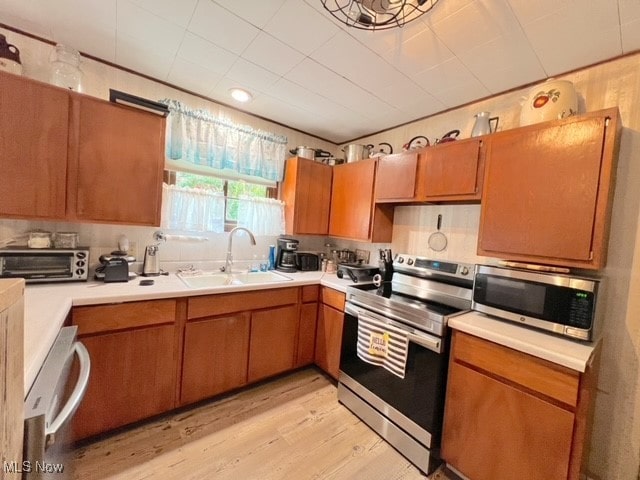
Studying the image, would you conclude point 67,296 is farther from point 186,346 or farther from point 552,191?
point 552,191

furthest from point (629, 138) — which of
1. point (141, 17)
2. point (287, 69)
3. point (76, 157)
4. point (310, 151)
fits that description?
point (76, 157)

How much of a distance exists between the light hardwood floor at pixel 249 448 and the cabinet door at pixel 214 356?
166 mm

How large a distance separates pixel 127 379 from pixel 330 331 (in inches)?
56.8

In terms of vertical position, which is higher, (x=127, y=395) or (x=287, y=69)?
(x=287, y=69)

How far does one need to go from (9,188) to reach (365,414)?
2.57 metres

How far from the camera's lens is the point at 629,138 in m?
1.42

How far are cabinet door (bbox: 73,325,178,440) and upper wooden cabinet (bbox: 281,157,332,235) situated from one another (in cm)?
148

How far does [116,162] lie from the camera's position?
1.71 meters

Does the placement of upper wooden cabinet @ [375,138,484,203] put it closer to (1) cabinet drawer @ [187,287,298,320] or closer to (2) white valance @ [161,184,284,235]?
(2) white valance @ [161,184,284,235]

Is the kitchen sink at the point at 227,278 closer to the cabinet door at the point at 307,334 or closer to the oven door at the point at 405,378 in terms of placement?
the cabinet door at the point at 307,334

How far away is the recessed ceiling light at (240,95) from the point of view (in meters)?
2.13

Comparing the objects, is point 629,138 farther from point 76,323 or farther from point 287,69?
point 76,323

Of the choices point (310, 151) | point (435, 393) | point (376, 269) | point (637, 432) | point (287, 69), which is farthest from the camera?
point (310, 151)

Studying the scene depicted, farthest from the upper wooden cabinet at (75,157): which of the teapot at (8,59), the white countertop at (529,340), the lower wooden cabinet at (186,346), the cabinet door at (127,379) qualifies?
the white countertop at (529,340)
